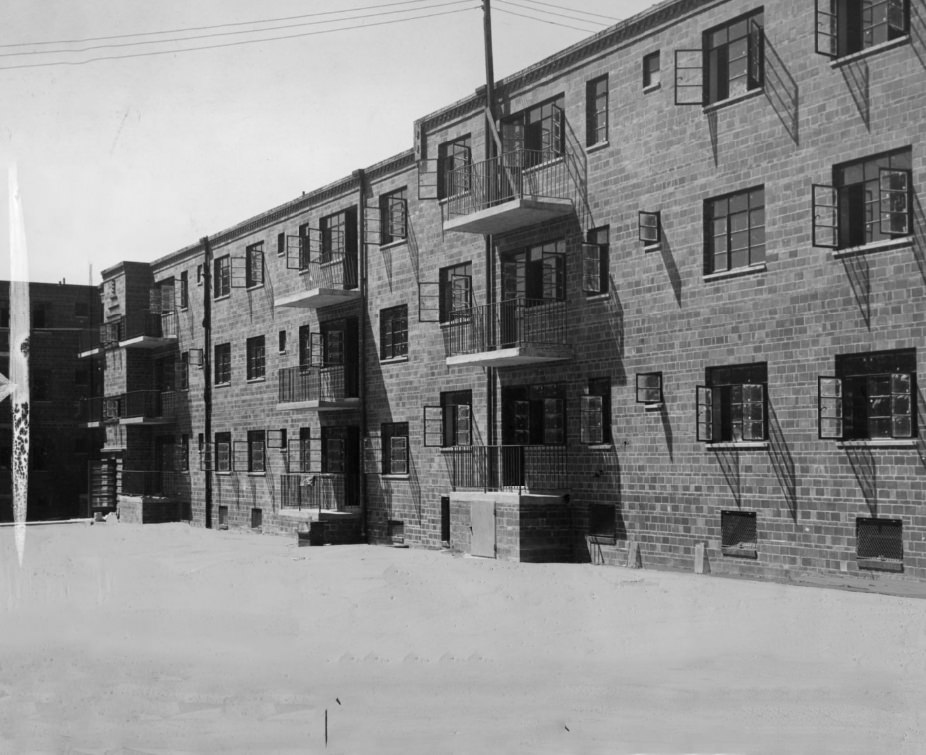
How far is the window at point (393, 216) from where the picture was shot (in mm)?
30438

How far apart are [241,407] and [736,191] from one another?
23.4m

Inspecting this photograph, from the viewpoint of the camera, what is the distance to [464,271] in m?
27.9

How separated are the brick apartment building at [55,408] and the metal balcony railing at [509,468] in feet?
113

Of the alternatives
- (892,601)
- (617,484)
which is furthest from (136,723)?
(617,484)

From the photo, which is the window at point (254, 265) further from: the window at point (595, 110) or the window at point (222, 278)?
the window at point (595, 110)

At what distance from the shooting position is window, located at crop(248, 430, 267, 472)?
3834 cm

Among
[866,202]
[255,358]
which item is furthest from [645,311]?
[255,358]

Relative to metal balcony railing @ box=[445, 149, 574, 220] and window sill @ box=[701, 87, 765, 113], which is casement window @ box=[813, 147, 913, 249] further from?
metal balcony railing @ box=[445, 149, 574, 220]

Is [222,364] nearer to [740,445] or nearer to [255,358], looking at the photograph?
[255,358]

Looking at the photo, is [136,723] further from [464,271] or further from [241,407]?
[241,407]

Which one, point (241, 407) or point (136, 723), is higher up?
point (241, 407)

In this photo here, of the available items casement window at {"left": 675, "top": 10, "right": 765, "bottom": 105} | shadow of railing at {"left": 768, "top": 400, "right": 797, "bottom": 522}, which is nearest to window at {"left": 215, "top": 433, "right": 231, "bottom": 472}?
casement window at {"left": 675, "top": 10, "right": 765, "bottom": 105}

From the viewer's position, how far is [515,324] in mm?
25234

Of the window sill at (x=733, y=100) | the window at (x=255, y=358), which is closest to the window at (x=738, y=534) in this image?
the window sill at (x=733, y=100)
